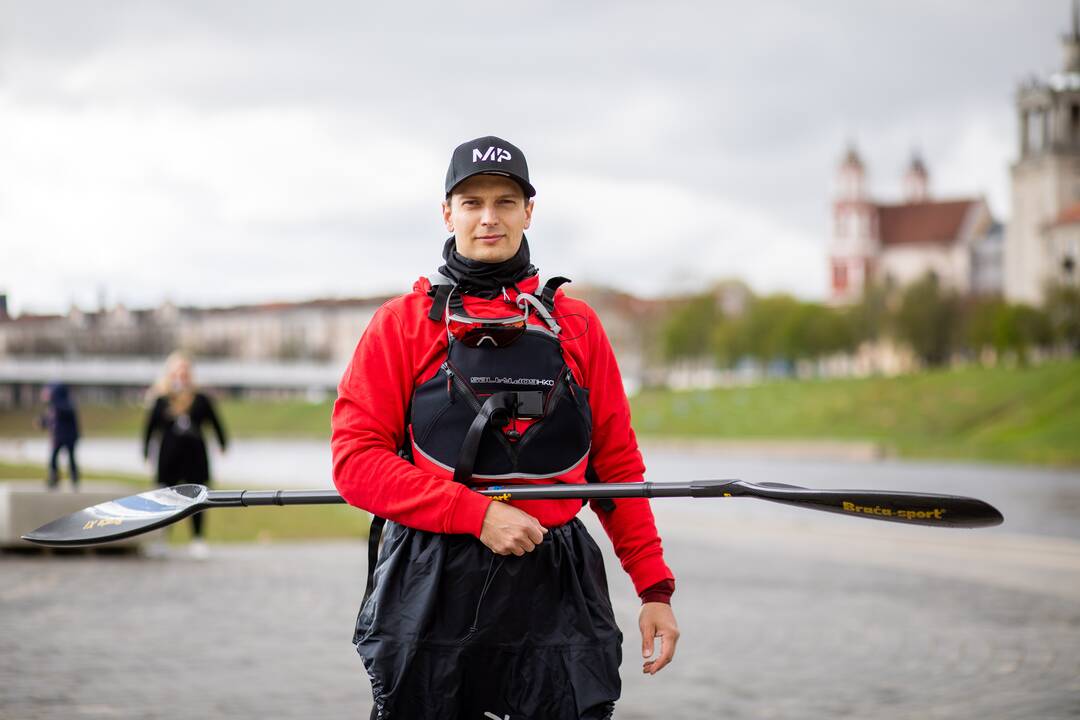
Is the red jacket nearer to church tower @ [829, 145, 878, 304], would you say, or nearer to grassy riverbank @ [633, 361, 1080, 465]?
grassy riverbank @ [633, 361, 1080, 465]

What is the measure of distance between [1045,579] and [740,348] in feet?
280

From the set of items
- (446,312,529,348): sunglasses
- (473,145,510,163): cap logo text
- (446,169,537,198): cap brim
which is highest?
(473,145,510,163): cap logo text

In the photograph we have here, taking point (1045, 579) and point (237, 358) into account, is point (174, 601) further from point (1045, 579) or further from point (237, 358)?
point (237, 358)

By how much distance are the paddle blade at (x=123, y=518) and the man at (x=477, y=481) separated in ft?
2.38

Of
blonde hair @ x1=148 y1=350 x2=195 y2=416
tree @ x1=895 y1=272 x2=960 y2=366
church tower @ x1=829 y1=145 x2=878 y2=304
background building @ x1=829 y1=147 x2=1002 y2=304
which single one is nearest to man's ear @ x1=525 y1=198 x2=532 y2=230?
blonde hair @ x1=148 y1=350 x2=195 y2=416

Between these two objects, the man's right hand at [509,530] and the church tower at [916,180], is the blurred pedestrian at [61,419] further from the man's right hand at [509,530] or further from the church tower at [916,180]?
the church tower at [916,180]

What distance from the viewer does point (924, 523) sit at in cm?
316

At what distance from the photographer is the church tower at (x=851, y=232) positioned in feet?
469

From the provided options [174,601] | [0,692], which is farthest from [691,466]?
[0,692]

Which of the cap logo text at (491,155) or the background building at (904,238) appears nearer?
the cap logo text at (491,155)

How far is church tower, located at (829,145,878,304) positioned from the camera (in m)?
143

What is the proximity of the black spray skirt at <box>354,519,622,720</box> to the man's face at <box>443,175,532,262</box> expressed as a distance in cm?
68

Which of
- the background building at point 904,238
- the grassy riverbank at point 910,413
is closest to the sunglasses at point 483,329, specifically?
the grassy riverbank at point 910,413

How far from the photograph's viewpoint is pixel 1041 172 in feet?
339
